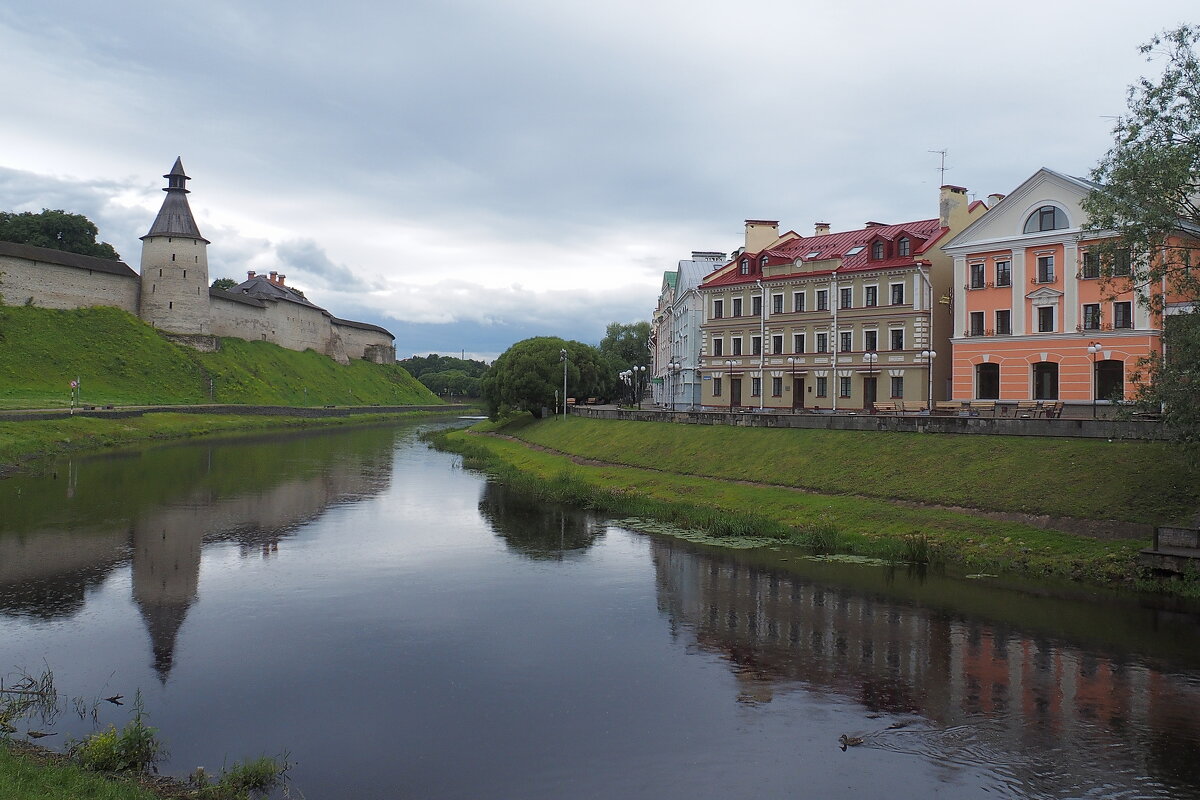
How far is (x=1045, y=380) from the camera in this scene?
142 ft

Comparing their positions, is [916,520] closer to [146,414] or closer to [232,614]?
[232,614]

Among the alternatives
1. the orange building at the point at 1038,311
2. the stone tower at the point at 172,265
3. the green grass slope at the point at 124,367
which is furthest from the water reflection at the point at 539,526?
the stone tower at the point at 172,265

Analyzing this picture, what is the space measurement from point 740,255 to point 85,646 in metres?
48.5

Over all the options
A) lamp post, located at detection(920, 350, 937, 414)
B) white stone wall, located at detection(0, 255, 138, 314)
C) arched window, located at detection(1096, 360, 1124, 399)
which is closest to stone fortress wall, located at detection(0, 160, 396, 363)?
white stone wall, located at detection(0, 255, 138, 314)

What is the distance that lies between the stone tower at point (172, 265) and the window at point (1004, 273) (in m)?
90.6

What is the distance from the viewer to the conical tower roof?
9881cm

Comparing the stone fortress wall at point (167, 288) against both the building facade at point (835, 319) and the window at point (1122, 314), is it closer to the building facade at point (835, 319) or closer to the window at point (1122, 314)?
the building facade at point (835, 319)

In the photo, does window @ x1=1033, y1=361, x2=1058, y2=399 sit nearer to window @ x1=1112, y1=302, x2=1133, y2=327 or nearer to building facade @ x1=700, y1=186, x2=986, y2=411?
window @ x1=1112, y1=302, x2=1133, y2=327

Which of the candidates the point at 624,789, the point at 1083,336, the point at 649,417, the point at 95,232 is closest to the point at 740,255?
the point at 649,417

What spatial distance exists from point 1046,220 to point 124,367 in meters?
82.8

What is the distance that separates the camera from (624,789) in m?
11.3

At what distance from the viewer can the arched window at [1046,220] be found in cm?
Result: 4172

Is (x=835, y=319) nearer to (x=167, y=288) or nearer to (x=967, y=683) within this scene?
(x=967, y=683)

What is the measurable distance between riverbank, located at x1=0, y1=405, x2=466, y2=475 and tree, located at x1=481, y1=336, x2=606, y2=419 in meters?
25.3
